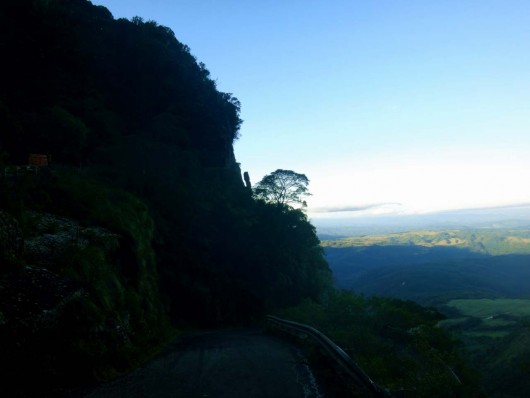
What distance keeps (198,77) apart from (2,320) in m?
55.3

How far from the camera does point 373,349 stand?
43.1 ft

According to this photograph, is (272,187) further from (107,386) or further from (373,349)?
(107,386)

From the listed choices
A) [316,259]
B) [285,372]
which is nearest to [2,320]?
[285,372]

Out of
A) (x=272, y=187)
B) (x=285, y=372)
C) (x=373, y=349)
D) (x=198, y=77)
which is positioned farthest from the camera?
(x=198, y=77)

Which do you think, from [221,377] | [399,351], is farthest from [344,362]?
[399,351]

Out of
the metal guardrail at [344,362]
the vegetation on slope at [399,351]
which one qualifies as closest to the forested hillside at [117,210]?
the metal guardrail at [344,362]

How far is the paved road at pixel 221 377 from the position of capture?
8.67m

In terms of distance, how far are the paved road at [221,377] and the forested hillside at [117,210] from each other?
1069mm

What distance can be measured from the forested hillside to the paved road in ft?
3.51

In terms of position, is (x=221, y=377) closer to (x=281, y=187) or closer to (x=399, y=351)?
(x=399, y=351)

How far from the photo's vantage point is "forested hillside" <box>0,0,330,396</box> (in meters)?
9.62

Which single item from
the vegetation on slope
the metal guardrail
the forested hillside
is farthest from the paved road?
the vegetation on slope

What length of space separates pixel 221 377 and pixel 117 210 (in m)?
12.1

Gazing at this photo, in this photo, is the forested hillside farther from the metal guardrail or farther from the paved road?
the metal guardrail
